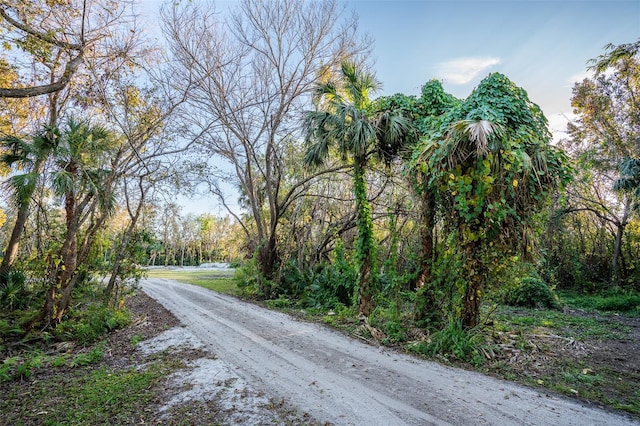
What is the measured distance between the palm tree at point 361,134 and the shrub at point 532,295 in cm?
570

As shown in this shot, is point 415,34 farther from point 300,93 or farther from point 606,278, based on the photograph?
point 606,278

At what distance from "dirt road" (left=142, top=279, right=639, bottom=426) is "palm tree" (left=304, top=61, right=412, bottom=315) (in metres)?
2.01

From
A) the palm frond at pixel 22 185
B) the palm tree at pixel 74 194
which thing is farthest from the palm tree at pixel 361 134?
the palm frond at pixel 22 185

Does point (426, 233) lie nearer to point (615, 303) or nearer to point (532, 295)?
point (532, 295)

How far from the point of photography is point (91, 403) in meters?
3.96

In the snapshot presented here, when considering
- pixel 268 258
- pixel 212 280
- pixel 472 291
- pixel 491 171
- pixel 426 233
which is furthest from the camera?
pixel 212 280

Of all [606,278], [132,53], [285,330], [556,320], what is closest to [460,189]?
[285,330]

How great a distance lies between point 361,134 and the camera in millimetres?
7836

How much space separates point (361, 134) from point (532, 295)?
318 inches

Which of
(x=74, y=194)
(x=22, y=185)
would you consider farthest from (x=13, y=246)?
(x=22, y=185)

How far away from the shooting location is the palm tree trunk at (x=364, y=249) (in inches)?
322

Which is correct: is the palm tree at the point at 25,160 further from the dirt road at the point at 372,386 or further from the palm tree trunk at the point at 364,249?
the palm tree trunk at the point at 364,249

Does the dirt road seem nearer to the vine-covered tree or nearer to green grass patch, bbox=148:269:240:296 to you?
the vine-covered tree

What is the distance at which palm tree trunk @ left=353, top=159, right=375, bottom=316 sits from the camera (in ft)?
26.8
